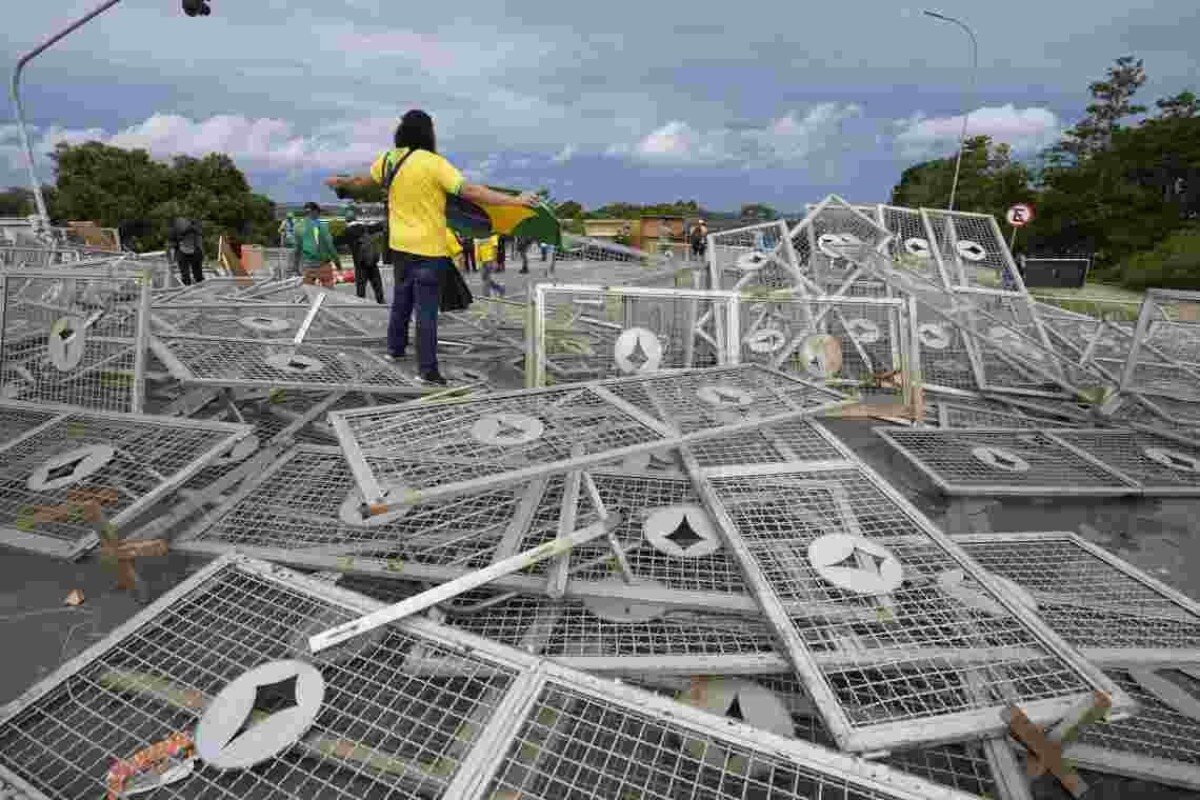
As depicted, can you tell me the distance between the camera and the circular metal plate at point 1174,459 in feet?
12.7

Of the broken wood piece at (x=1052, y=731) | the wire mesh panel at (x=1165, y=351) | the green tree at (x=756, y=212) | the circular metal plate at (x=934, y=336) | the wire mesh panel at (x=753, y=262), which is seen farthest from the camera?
the green tree at (x=756, y=212)

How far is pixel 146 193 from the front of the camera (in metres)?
24.6

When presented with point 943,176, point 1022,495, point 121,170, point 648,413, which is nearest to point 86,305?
point 648,413

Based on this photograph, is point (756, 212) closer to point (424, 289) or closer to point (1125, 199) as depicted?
point (1125, 199)

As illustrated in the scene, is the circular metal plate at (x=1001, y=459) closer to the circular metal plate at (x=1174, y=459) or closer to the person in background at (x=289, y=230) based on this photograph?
the circular metal plate at (x=1174, y=459)

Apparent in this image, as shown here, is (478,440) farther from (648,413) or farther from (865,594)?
(865,594)

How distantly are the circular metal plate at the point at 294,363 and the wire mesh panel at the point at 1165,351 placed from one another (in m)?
6.12

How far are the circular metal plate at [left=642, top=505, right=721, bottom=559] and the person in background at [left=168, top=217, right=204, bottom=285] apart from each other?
939 centimetres

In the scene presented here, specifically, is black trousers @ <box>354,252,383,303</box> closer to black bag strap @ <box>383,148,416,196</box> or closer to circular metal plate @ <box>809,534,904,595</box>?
black bag strap @ <box>383,148,416,196</box>

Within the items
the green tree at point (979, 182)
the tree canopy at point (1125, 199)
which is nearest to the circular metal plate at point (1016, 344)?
the tree canopy at point (1125, 199)

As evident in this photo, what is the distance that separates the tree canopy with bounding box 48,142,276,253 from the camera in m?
23.4

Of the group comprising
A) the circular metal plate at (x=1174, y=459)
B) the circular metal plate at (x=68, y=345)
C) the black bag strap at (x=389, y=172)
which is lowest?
the circular metal plate at (x=1174, y=459)

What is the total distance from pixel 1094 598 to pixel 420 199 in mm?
4012

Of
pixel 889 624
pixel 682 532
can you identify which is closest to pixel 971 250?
pixel 682 532
